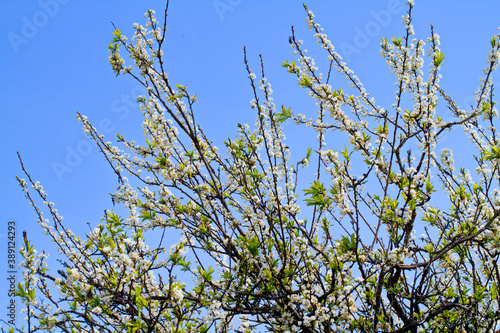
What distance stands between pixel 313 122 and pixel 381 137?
89 centimetres

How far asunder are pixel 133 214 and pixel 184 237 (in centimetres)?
156

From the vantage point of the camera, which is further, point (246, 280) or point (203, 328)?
point (246, 280)

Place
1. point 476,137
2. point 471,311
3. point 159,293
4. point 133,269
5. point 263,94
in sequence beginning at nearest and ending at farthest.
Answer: point 133,269 → point 471,311 → point 159,293 → point 263,94 → point 476,137

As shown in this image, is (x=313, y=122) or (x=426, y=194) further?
(x=313, y=122)

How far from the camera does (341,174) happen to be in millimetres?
4199

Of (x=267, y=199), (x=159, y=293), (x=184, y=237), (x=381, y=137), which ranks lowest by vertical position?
(x=159, y=293)

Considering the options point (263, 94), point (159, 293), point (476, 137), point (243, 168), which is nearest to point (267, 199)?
point (243, 168)

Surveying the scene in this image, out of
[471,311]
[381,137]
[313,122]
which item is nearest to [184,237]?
[313,122]

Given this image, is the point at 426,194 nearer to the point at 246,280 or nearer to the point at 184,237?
the point at 246,280

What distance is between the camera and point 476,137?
480 centimetres

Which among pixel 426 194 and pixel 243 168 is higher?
pixel 243 168

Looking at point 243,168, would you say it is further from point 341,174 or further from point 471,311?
point 471,311

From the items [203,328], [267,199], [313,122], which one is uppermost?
[313,122]

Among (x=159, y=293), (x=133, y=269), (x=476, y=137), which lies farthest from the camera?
(x=476, y=137)
